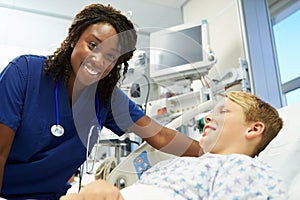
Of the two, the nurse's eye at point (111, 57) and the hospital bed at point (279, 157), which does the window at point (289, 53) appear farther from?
the nurse's eye at point (111, 57)

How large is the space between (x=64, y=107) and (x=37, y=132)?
14cm

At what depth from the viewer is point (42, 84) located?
1221 mm

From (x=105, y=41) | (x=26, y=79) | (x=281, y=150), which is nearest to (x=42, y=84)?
(x=26, y=79)

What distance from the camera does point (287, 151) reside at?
1.29m

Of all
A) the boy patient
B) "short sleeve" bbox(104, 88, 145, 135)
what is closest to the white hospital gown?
the boy patient

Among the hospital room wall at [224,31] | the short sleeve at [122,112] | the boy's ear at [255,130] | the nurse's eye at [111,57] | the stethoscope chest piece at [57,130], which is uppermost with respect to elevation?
the hospital room wall at [224,31]

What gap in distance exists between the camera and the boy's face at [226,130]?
120 cm

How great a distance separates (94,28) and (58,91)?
10.9 inches

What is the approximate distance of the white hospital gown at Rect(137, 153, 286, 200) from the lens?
882mm

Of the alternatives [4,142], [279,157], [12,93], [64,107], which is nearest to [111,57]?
[64,107]

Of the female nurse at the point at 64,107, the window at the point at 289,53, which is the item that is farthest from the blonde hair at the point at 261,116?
the window at the point at 289,53

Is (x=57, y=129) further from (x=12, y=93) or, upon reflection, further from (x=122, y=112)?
(x=122, y=112)

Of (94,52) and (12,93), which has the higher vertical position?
(94,52)

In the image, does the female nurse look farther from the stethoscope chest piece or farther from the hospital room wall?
the hospital room wall
